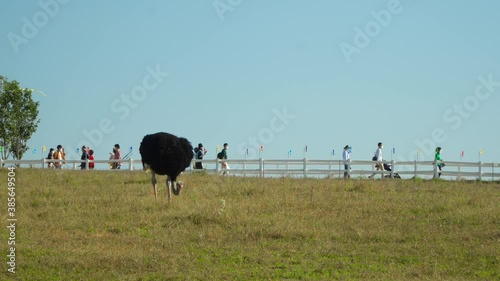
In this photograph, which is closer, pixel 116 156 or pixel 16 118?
pixel 116 156

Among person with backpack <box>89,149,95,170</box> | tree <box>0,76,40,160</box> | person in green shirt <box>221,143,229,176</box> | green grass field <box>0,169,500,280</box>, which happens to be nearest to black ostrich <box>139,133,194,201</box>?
green grass field <box>0,169,500,280</box>

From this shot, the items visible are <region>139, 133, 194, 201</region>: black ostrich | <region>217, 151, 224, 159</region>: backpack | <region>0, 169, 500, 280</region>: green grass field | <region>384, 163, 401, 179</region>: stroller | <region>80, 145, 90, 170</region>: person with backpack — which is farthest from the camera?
<region>80, 145, 90, 170</region>: person with backpack

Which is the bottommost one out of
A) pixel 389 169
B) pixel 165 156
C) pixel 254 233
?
pixel 254 233

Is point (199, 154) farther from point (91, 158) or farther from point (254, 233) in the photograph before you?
point (254, 233)

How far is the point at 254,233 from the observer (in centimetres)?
1545

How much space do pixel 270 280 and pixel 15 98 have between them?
40.0 meters

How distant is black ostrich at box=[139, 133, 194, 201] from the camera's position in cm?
2083

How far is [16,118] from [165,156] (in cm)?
3025

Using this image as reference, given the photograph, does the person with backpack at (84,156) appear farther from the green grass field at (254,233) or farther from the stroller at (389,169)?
the stroller at (389,169)

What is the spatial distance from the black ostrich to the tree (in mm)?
28669

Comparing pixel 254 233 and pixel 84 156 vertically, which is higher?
pixel 84 156

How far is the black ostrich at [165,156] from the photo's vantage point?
20.8m

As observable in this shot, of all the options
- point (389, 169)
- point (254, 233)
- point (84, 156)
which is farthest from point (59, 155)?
point (254, 233)

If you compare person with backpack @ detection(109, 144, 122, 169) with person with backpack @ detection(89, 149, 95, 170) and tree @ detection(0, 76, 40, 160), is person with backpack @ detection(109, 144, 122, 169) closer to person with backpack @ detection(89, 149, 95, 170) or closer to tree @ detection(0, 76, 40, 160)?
person with backpack @ detection(89, 149, 95, 170)
